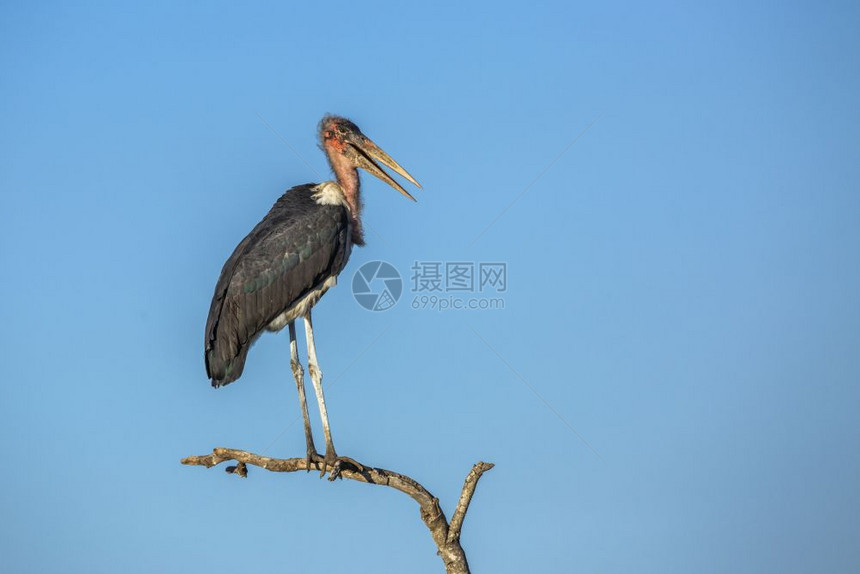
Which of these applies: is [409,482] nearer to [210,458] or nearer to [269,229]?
[210,458]

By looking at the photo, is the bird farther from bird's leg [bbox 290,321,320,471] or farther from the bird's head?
the bird's head

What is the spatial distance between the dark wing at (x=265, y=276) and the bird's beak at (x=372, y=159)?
105 centimetres

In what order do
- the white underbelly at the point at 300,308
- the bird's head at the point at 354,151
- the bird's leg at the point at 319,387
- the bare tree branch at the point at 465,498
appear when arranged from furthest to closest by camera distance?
the bird's head at the point at 354,151 < the white underbelly at the point at 300,308 < the bird's leg at the point at 319,387 < the bare tree branch at the point at 465,498

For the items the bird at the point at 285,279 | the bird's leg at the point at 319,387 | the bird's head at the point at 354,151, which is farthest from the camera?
the bird's head at the point at 354,151

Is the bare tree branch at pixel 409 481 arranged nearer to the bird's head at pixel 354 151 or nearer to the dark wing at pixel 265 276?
the dark wing at pixel 265 276

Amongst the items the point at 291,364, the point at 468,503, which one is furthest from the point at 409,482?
the point at 291,364

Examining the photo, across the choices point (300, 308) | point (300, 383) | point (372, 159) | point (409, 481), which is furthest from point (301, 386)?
point (372, 159)

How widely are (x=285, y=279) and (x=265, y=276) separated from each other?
0.23m

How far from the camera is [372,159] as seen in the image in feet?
39.3

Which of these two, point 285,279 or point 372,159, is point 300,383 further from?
point 372,159

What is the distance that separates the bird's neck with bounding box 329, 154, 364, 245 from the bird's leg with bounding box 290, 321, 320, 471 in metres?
1.37

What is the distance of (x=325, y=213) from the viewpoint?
1112 cm

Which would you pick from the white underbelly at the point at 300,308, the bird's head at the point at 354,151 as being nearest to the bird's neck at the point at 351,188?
the bird's head at the point at 354,151

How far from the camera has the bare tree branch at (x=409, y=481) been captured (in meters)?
8.50
